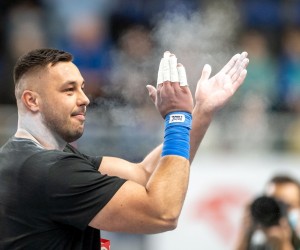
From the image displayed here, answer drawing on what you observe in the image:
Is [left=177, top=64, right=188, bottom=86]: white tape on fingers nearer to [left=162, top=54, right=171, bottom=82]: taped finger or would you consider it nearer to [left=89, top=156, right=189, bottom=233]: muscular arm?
[left=162, top=54, right=171, bottom=82]: taped finger

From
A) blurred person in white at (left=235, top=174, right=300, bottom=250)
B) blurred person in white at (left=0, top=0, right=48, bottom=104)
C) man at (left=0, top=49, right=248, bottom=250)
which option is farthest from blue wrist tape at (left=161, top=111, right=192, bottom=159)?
blurred person in white at (left=0, top=0, right=48, bottom=104)

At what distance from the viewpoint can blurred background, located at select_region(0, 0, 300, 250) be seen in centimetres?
665

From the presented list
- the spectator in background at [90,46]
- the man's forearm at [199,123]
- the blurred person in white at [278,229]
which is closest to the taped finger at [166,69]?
the man's forearm at [199,123]

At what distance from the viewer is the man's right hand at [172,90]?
3.43 metres

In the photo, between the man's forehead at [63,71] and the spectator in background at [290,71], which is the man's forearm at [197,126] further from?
the spectator in background at [290,71]

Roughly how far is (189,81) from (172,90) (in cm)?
257

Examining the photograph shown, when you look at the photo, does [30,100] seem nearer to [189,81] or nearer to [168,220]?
[168,220]

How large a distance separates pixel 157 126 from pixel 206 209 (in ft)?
2.65

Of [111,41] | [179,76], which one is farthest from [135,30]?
[179,76]

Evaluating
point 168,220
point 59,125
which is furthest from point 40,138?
point 168,220

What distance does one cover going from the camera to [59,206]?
3.15 metres

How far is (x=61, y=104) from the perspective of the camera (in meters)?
3.44

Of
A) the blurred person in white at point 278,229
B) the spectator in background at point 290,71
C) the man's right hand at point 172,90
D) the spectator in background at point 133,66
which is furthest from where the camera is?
the spectator in background at point 290,71

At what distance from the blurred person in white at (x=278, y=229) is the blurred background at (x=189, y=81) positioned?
1.75 feet
